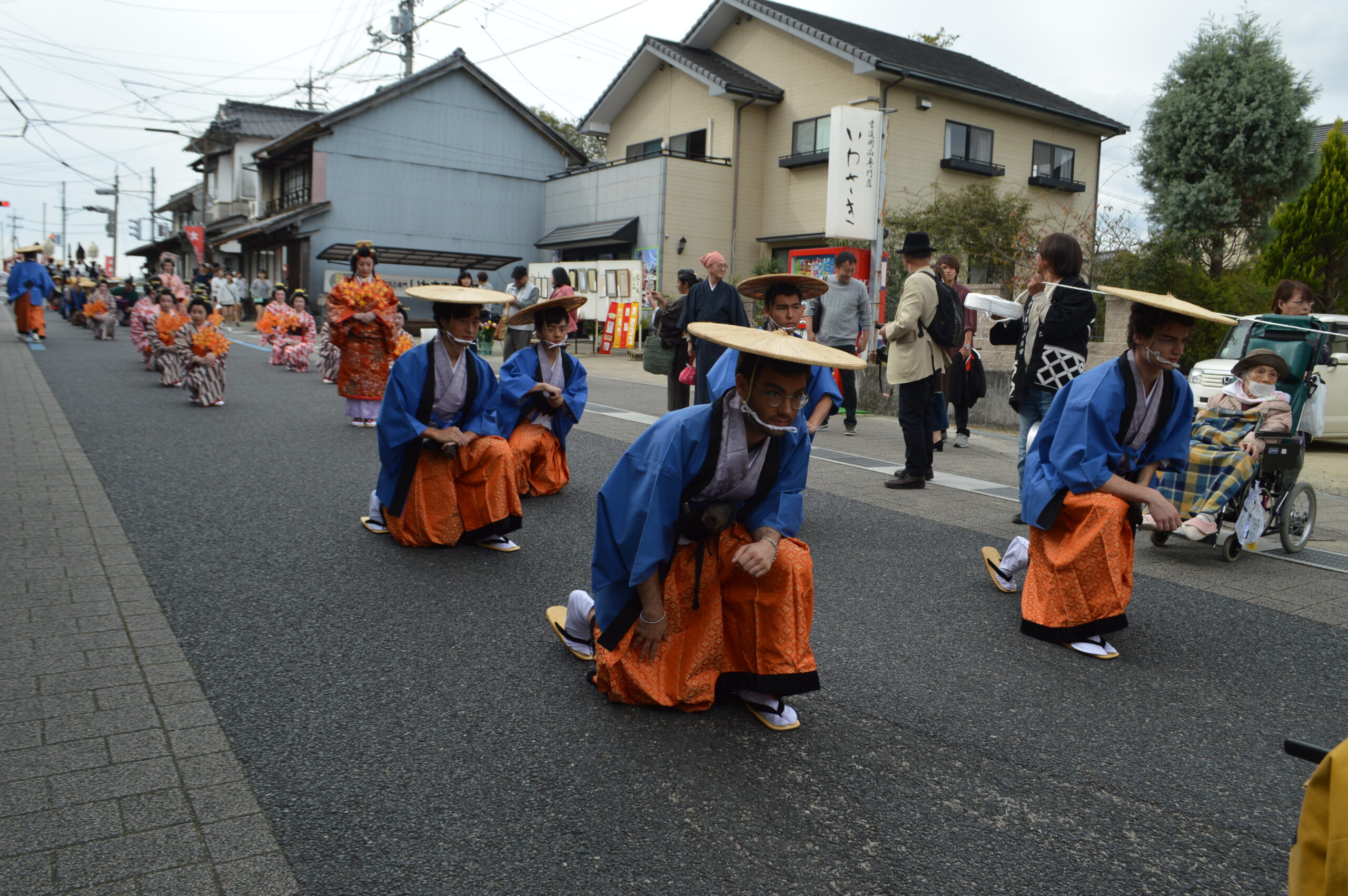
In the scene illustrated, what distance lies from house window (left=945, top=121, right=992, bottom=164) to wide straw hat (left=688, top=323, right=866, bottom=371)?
73.3 ft

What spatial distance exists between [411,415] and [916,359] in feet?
13.1

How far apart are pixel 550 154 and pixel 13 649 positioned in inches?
1238

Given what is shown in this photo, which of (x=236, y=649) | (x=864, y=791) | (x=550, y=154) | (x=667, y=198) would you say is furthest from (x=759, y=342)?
(x=550, y=154)

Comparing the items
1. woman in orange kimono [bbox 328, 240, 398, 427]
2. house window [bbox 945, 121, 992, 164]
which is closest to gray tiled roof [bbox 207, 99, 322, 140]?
house window [bbox 945, 121, 992, 164]

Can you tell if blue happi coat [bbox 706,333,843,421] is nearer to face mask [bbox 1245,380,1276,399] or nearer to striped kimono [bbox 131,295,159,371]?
face mask [bbox 1245,380,1276,399]

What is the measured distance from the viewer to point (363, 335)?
10461 mm

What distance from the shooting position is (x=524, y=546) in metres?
5.86

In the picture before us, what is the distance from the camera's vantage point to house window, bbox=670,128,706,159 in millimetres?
26234

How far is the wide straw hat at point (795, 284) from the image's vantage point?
5348mm

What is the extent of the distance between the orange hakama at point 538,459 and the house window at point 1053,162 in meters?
21.3

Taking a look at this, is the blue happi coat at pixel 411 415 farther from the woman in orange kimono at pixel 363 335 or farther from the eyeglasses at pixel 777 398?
the woman in orange kimono at pixel 363 335

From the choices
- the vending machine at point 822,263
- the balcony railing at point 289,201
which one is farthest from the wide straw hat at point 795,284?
the balcony railing at point 289,201

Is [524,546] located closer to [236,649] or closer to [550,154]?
[236,649]

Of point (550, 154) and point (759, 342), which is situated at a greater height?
point (550, 154)
